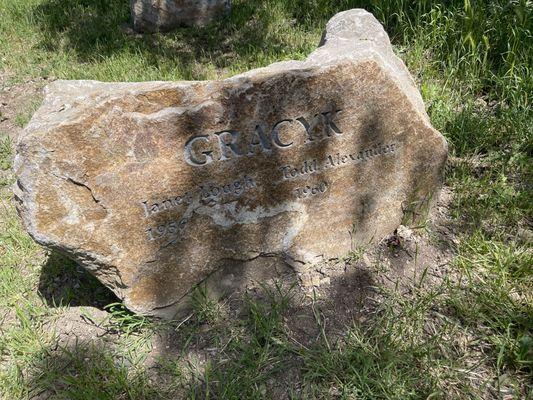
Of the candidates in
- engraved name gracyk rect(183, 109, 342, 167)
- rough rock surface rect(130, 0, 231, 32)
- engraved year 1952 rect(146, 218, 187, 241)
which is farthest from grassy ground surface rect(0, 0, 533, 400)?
rough rock surface rect(130, 0, 231, 32)

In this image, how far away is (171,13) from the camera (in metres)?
5.07

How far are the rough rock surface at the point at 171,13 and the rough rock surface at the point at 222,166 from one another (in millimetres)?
2867

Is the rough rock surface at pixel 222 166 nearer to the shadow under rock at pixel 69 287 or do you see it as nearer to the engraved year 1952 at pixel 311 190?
the engraved year 1952 at pixel 311 190

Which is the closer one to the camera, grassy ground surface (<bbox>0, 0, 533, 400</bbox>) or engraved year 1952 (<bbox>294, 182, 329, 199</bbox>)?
grassy ground surface (<bbox>0, 0, 533, 400</bbox>)

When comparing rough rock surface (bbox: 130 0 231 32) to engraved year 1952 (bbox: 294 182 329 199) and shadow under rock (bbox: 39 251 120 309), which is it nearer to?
shadow under rock (bbox: 39 251 120 309)

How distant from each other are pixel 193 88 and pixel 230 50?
9.55ft

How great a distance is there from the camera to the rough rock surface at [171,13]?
5008mm

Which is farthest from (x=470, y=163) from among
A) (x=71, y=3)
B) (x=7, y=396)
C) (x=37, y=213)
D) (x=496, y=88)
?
(x=71, y=3)

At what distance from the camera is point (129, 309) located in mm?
2387

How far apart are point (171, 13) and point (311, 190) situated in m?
3.56

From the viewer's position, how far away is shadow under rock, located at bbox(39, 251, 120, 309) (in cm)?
260

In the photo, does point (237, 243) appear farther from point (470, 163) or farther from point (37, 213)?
point (470, 163)

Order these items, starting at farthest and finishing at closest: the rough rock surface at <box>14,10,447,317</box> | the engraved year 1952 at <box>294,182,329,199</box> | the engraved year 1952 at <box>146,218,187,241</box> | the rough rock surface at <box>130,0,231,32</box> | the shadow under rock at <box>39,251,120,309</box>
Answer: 1. the rough rock surface at <box>130,0,231,32</box>
2. the shadow under rock at <box>39,251,120,309</box>
3. the engraved year 1952 at <box>294,182,329,199</box>
4. the engraved year 1952 at <box>146,218,187,241</box>
5. the rough rock surface at <box>14,10,447,317</box>

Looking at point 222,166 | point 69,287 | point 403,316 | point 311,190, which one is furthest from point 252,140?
point 69,287
